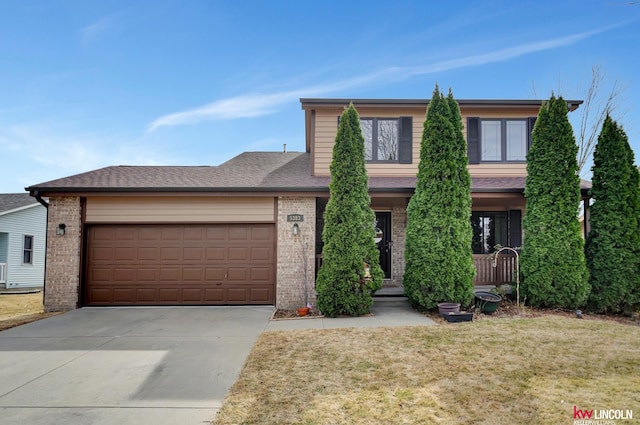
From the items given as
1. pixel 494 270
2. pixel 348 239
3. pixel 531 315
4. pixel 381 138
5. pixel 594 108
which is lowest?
pixel 531 315

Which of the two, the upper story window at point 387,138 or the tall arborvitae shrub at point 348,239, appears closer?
the tall arborvitae shrub at point 348,239

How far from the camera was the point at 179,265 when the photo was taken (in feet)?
29.7

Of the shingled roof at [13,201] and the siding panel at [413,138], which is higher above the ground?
the siding panel at [413,138]

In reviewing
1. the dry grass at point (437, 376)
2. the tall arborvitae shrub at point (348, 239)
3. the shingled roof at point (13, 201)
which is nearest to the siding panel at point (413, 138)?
the tall arborvitae shrub at point (348, 239)

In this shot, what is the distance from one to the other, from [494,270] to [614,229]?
9.39 ft

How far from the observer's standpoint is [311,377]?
419cm

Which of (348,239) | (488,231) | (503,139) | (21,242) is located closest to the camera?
(348,239)

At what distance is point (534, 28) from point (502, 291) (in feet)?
28.7

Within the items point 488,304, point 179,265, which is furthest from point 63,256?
point 488,304

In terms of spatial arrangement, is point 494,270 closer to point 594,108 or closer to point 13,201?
point 594,108

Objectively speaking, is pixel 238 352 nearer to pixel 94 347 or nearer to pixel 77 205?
pixel 94 347

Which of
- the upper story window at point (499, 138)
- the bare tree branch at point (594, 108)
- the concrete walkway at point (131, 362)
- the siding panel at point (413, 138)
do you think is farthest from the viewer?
the bare tree branch at point (594, 108)

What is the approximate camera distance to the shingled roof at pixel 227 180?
8648 millimetres

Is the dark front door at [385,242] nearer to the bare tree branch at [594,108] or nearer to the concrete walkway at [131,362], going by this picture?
Answer: the concrete walkway at [131,362]
